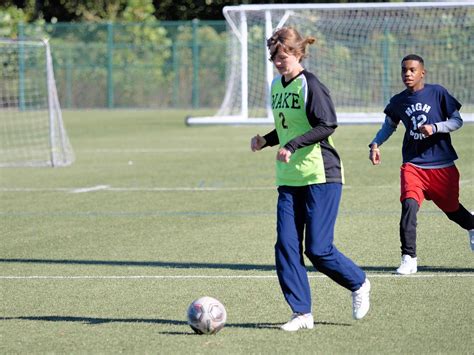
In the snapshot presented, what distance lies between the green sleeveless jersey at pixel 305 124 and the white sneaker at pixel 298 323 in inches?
31.1

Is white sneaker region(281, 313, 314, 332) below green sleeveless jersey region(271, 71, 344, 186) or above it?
below

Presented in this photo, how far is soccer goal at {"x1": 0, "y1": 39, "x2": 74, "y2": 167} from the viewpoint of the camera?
2006cm

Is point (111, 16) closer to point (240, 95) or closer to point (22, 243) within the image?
point (240, 95)

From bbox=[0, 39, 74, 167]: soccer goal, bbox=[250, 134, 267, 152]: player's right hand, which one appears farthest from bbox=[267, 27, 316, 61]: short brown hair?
bbox=[0, 39, 74, 167]: soccer goal

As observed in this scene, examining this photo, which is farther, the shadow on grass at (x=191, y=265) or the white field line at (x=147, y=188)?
the white field line at (x=147, y=188)

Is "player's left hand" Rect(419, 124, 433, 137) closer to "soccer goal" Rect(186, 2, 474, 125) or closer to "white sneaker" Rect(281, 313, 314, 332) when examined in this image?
"white sneaker" Rect(281, 313, 314, 332)

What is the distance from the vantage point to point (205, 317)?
6.72 metres

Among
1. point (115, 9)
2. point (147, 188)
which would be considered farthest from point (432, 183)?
point (115, 9)

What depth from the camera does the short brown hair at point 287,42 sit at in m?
6.71

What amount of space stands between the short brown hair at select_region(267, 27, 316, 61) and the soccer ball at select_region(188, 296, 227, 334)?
4.96 feet

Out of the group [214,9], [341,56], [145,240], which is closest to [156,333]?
[145,240]

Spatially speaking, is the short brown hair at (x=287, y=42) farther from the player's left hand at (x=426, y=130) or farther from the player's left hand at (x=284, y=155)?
the player's left hand at (x=426, y=130)

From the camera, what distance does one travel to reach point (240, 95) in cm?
2497

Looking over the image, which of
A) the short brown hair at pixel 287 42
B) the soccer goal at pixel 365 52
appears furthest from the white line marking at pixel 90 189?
the short brown hair at pixel 287 42
